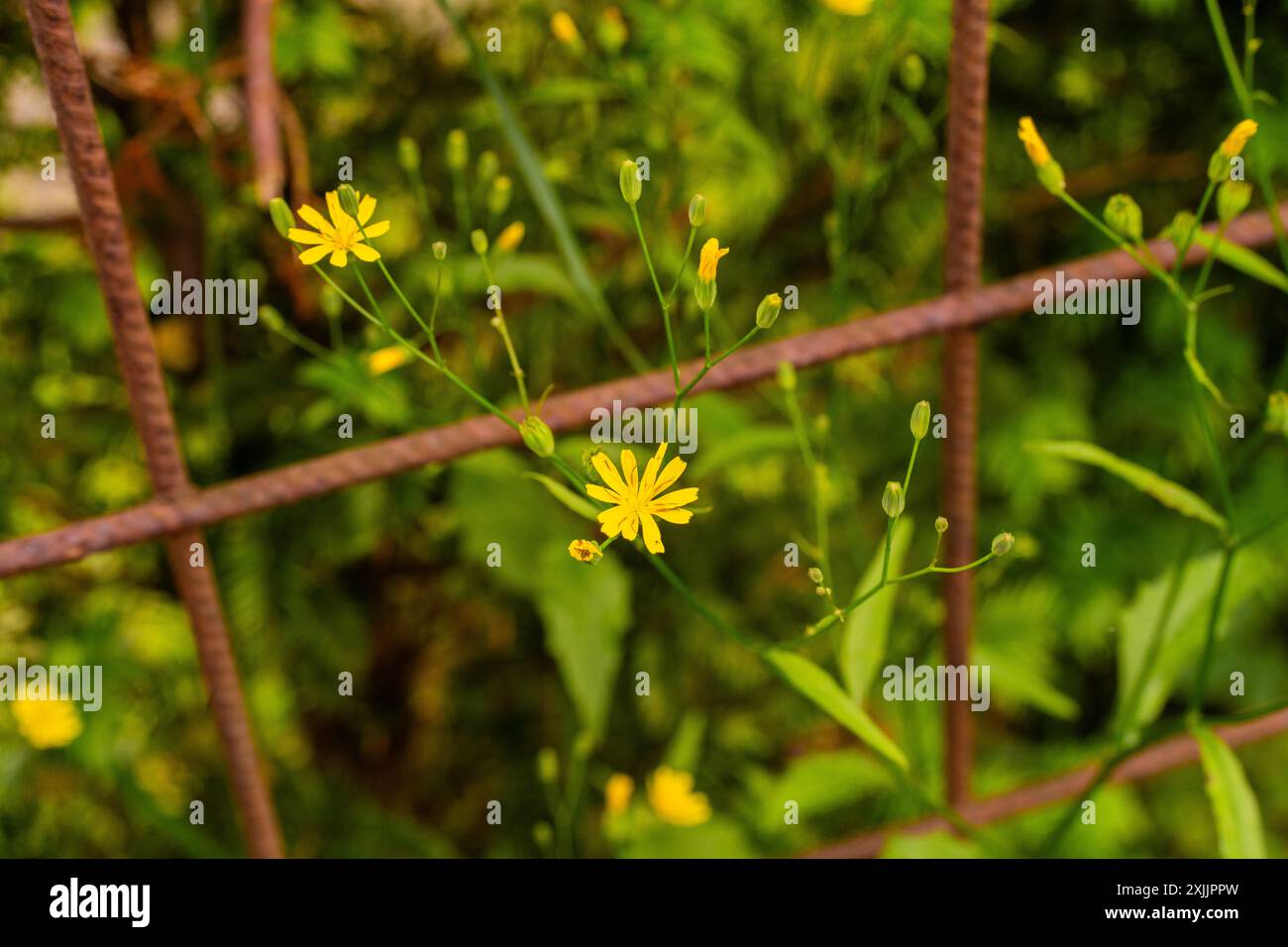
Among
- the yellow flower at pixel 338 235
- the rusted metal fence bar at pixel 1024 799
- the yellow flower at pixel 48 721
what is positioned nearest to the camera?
the yellow flower at pixel 338 235

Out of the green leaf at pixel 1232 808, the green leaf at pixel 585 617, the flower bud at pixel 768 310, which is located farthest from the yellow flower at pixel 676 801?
the flower bud at pixel 768 310

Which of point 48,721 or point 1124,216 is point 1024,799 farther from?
point 48,721

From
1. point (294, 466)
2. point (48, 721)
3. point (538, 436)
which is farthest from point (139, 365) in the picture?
point (48, 721)

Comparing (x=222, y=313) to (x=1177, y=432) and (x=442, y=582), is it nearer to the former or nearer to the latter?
(x=442, y=582)

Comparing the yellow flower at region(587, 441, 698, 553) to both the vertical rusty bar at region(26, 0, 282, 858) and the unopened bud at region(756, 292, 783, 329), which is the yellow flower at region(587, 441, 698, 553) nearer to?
the unopened bud at region(756, 292, 783, 329)

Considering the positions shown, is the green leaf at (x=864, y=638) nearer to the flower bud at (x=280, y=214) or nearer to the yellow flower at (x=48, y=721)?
the flower bud at (x=280, y=214)

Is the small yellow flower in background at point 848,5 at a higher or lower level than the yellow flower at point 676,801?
higher

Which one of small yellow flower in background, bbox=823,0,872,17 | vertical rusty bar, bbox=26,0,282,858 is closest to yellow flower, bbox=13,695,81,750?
vertical rusty bar, bbox=26,0,282,858

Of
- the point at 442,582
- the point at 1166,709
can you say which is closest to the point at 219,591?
the point at 442,582
